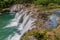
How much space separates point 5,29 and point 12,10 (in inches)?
518

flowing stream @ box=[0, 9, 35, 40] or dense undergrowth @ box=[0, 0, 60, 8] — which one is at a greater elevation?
dense undergrowth @ box=[0, 0, 60, 8]

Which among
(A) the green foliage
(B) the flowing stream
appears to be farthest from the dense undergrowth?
(A) the green foliage

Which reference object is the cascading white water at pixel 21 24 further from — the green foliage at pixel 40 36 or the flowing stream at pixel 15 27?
the green foliage at pixel 40 36

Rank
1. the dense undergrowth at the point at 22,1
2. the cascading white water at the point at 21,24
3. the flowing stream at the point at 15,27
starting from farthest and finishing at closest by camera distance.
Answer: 1. the dense undergrowth at the point at 22,1
2. the cascading white water at the point at 21,24
3. the flowing stream at the point at 15,27

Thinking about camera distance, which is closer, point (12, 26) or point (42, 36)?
point (42, 36)

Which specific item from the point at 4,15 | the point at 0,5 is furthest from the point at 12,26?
the point at 0,5

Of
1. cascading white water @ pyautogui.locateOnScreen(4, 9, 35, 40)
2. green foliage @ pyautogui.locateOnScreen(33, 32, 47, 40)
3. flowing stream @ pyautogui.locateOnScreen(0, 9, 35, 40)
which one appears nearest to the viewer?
green foliage @ pyautogui.locateOnScreen(33, 32, 47, 40)

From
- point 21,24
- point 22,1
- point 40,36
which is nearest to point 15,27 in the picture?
point 21,24

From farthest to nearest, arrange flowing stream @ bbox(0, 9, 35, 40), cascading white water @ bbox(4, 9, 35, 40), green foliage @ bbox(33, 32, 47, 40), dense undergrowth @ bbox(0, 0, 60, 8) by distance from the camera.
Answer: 1. dense undergrowth @ bbox(0, 0, 60, 8)
2. cascading white water @ bbox(4, 9, 35, 40)
3. flowing stream @ bbox(0, 9, 35, 40)
4. green foliage @ bbox(33, 32, 47, 40)

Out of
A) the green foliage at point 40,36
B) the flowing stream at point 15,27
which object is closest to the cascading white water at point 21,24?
the flowing stream at point 15,27

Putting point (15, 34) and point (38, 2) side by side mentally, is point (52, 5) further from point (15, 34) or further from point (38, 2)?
point (15, 34)

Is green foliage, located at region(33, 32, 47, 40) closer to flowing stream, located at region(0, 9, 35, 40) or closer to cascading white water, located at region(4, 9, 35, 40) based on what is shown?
flowing stream, located at region(0, 9, 35, 40)

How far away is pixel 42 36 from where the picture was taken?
759 inches

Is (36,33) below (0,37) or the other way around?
the other way around
